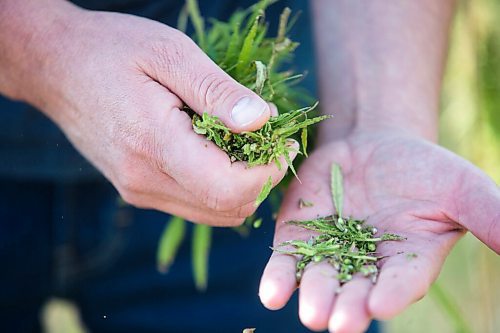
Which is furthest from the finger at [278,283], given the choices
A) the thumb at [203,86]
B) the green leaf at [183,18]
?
the green leaf at [183,18]

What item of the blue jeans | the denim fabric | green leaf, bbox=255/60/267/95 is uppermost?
green leaf, bbox=255/60/267/95

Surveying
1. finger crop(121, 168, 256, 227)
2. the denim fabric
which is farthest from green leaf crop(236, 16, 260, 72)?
the denim fabric

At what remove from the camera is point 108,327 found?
6.32 feet

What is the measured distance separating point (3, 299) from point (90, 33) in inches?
33.0

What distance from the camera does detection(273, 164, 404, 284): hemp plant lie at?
1136 millimetres

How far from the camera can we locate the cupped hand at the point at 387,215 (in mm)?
1034

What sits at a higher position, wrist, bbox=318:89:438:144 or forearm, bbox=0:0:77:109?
forearm, bbox=0:0:77:109

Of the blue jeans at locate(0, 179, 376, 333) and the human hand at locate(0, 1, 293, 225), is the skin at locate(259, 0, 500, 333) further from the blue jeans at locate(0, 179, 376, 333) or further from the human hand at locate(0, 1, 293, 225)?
the blue jeans at locate(0, 179, 376, 333)

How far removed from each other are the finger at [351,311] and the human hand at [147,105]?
0.22 m

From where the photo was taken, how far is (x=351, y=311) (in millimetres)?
1008

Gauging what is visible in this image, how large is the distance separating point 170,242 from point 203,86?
72 cm

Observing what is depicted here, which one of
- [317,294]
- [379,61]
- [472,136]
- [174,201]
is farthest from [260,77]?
[472,136]

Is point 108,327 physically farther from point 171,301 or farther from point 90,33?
point 90,33

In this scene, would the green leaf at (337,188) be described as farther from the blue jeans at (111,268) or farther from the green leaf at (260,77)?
the blue jeans at (111,268)
